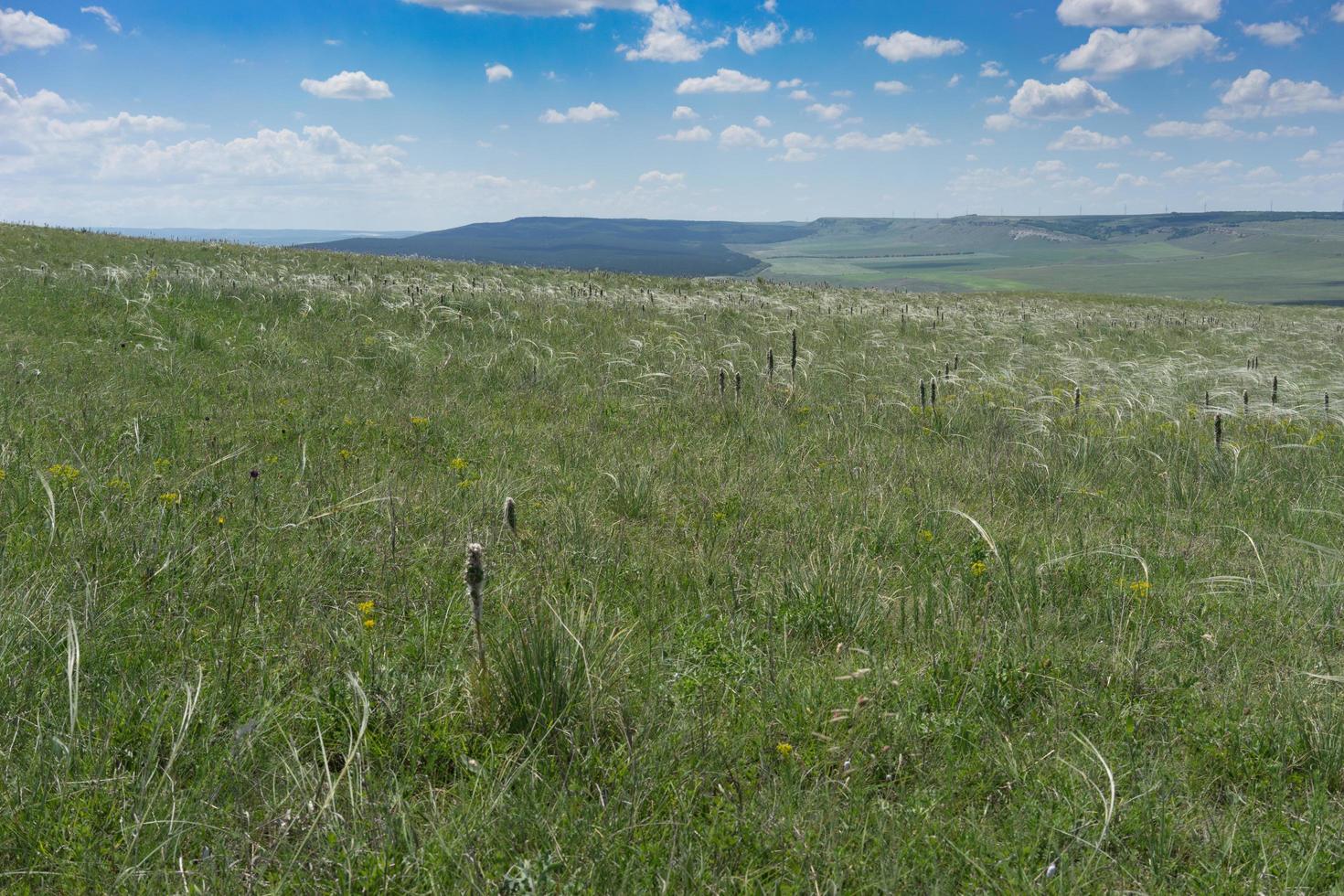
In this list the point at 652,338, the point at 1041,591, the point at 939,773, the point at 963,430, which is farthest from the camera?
the point at 652,338

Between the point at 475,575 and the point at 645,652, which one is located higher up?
the point at 475,575

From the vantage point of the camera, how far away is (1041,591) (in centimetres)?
362

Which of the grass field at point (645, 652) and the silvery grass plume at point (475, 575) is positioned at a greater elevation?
the silvery grass plume at point (475, 575)

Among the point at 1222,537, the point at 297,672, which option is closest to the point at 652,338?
the point at 1222,537

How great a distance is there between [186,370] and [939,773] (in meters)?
7.39

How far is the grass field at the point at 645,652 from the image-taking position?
2031mm

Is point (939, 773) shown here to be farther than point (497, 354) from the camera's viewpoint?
No

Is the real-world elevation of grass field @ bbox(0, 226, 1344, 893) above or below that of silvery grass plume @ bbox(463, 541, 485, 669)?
below

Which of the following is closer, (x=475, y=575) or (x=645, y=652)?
(x=475, y=575)

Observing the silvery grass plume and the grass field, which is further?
the silvery grass plume

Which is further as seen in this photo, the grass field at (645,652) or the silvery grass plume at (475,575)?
the silvery grass plume at (475,575)

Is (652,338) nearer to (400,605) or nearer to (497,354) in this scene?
(497,354)

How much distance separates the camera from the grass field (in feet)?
6.66

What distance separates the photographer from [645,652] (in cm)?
297
